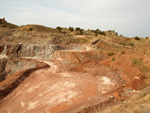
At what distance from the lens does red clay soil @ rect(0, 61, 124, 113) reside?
30.1ft

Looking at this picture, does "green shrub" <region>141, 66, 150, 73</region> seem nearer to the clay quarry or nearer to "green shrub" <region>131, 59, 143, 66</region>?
the clay quarry

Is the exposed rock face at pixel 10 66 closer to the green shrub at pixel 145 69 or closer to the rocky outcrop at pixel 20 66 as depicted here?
the rocky outcrop at pixel 20 66

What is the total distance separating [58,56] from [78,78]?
1140 cm

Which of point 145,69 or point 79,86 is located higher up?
point 145,69

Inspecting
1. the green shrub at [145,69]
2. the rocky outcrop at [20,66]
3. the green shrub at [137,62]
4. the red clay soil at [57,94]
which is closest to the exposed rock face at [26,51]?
the rocky outcrop at [20,66]

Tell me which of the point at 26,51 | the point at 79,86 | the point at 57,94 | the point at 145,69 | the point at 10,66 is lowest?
the point at 10,66

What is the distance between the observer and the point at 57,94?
35.8ft

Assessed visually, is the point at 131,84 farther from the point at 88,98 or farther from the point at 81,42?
the point at 81,42

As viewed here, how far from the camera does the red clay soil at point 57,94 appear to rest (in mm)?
9161

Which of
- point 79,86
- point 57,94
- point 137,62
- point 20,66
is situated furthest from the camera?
point 20,66

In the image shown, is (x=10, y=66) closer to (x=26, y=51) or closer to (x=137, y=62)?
(x=26, y=51)

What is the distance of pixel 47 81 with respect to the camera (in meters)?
14.1

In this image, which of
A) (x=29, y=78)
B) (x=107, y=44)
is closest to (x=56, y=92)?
(x=29, y=78)

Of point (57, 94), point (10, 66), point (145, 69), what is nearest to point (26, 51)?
point (10, 66)
